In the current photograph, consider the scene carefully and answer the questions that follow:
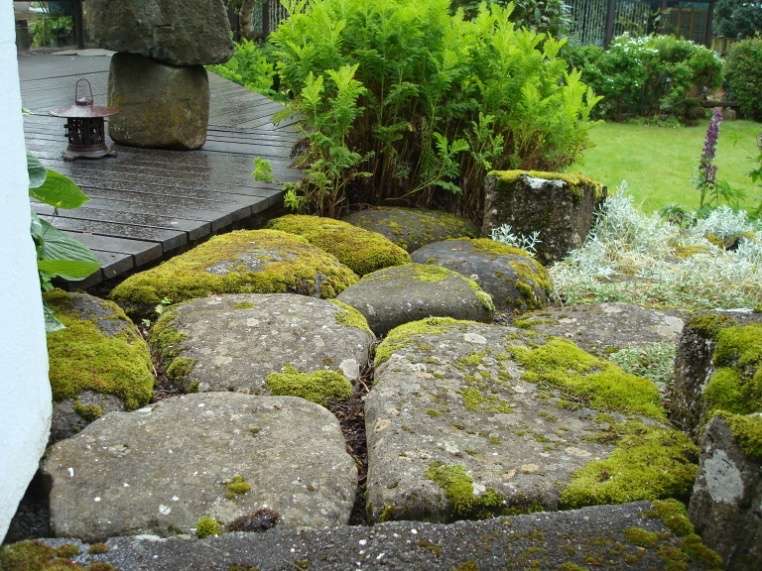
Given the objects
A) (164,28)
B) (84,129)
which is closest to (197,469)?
(84,129)

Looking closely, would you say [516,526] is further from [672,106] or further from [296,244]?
[672,106]

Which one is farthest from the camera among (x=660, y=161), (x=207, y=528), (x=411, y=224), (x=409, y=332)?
(x=660, y=161)

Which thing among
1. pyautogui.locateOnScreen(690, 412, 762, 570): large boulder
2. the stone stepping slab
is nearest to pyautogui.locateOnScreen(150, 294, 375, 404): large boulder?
the stone stepping slab

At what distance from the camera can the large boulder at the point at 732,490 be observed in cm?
184

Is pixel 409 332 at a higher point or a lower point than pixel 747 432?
lower

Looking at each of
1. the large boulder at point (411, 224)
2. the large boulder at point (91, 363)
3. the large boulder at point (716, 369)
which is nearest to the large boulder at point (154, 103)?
the large boulder at point (411, 224)

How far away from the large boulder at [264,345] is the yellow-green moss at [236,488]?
632 millimetres

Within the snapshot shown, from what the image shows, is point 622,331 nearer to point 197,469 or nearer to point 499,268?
point 499,268

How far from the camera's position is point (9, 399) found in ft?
6.31

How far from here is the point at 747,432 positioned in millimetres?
1878

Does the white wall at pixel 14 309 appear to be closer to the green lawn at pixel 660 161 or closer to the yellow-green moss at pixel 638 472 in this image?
the yellow-green moss at pixel 638 472

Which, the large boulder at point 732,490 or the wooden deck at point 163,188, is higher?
the wooden deck at point 163,188

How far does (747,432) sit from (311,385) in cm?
142

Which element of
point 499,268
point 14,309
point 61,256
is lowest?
point 499,268
